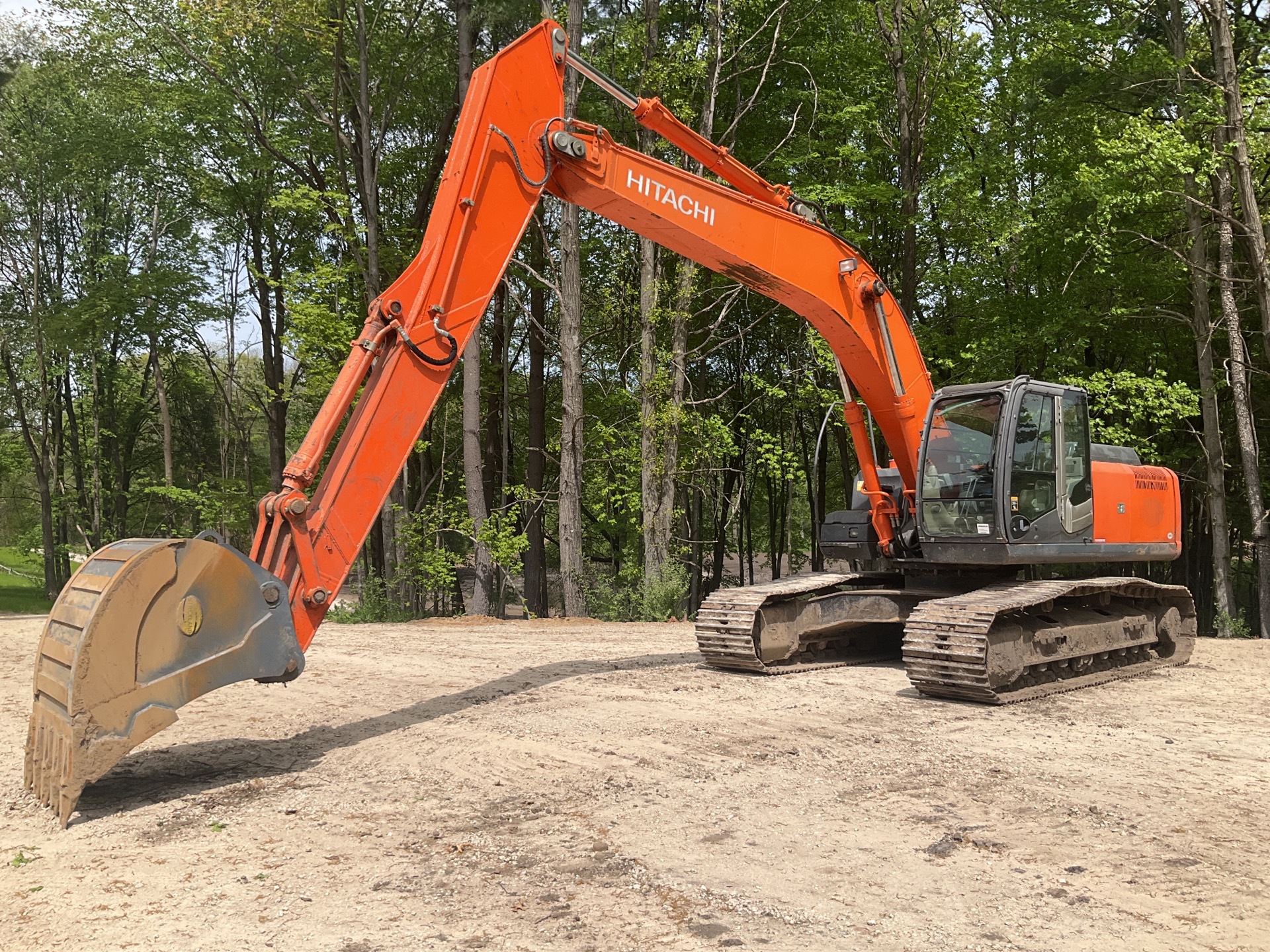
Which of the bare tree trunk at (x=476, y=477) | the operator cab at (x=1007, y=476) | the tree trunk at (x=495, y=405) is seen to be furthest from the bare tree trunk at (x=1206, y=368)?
the tree trunk at (x=495, y=405)

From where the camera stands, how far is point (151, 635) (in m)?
5.02

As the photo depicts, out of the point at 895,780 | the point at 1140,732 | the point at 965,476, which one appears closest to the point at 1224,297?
the point at 965,476

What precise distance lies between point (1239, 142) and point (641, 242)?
1089cm

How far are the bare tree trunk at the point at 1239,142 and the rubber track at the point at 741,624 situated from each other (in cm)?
1048

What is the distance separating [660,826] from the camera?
188 inches

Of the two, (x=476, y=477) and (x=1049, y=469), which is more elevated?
(x=476, y=477)

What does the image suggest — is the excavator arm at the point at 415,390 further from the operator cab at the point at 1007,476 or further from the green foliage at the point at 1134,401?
the green foliage at the point at 1134,401

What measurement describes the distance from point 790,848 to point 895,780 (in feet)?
4.48

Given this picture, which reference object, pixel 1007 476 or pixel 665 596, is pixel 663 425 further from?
pixel 1007 476

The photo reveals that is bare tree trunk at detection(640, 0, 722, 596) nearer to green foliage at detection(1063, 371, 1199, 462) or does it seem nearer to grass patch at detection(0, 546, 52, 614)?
green foliage at detection(1063, 371, 1199, 462)

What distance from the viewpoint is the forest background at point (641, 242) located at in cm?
1702

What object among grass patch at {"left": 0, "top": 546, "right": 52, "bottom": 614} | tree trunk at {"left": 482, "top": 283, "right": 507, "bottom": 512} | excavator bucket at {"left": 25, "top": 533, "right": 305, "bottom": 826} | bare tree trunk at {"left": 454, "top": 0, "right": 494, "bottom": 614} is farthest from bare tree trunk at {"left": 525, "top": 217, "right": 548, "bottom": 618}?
excavator bucket at {"left": 25, "top": 533, "right": 305, "bottom": 826}

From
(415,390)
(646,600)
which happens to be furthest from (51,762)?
(646,600)

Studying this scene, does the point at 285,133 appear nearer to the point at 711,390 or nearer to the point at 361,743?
the point at 711,390
